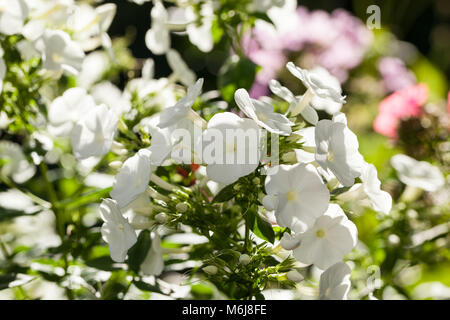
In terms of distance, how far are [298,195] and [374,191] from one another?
14 centimetres

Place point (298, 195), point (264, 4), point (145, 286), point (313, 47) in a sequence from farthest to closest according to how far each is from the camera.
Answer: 1. point (313, 47)
2. point (264, 4)
3. point (145, 286)
4. point (298, 195)

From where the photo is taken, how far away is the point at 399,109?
1156mm

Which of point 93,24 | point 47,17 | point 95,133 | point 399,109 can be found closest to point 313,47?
point 399,109

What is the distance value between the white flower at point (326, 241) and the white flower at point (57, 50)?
0.43 meters

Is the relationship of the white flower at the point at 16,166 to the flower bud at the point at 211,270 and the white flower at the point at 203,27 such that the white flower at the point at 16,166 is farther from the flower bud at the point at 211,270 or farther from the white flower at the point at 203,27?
the flower bud at the point at 211,270

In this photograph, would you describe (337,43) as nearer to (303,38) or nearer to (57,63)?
(303,38)

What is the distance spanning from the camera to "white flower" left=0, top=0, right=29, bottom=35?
730 mm

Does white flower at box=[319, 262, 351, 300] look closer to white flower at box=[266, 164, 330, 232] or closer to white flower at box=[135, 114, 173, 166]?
white flower at box=[266, 164, 330, 232]

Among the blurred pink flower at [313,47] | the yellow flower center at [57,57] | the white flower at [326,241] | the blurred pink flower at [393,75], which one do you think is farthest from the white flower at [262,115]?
the blurred pink flower at [393,75]

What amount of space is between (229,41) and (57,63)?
11.7 inches


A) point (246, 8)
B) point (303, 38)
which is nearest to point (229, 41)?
point (246, 8)

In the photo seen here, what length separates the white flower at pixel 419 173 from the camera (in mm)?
849

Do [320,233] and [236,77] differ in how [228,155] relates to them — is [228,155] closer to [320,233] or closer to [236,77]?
[320,233]
